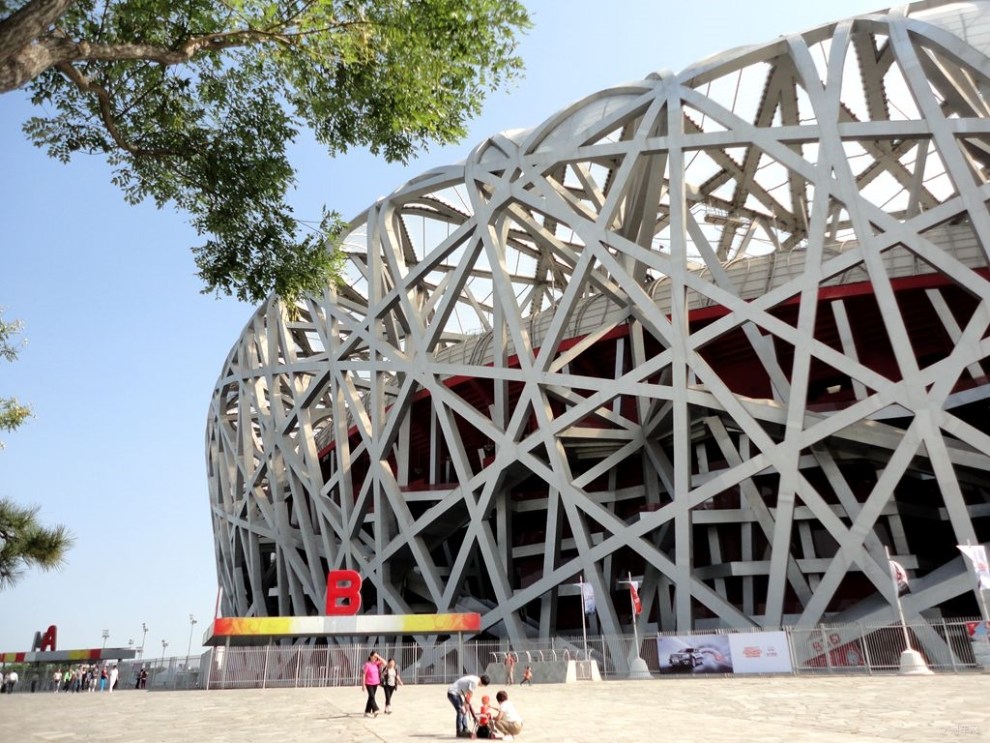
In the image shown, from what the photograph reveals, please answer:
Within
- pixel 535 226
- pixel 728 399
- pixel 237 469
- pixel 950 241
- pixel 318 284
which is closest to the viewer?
pixel 318 284

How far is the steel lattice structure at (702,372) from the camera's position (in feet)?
72.3

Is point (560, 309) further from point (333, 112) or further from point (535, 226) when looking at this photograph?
point (333, 112)

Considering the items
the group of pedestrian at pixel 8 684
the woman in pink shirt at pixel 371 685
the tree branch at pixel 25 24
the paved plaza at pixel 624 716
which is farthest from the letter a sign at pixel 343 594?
the tree branch at pixel 25 24

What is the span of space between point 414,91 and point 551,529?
744 inches

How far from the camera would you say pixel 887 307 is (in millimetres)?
21438

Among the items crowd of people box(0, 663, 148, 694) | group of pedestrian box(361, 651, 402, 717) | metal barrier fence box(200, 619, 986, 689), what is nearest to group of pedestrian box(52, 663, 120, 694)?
crowd of people box(0, 663, 148, 694)

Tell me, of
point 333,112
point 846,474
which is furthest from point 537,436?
point 333,112

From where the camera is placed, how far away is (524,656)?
2464cm

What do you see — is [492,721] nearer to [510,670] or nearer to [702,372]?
[510,670]

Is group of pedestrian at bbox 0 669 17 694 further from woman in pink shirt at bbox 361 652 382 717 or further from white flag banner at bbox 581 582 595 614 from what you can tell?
woman in pink shirt at bbox 361 652 382 717

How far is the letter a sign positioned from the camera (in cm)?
2891

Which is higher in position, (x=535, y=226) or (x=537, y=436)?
(x=535, y=226)

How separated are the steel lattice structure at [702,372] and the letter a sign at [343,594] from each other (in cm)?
234

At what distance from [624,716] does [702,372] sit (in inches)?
556
